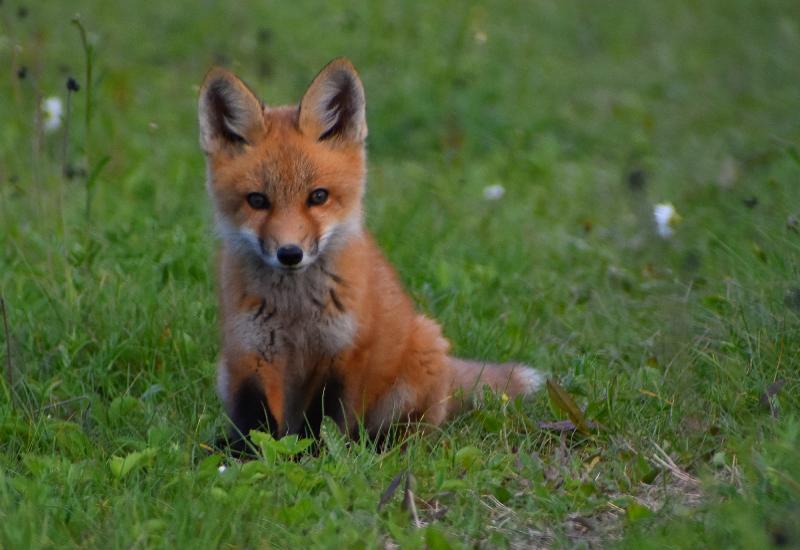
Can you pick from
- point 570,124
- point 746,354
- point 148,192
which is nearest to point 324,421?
point 746,354

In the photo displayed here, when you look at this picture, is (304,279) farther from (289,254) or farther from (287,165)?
(287,165)

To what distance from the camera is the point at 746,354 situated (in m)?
4.20

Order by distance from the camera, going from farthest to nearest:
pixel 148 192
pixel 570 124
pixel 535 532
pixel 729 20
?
1. pixel 729 20
2. pixel 570 124
3. pixel 148 192
4. pixel 535 532

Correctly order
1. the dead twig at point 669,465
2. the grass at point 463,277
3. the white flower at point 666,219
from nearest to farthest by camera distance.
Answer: the grass at point 463,277, the dead twig at point 669,465, the white flower at point 666,219

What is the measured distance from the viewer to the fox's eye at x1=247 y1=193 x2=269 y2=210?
13.1 feet

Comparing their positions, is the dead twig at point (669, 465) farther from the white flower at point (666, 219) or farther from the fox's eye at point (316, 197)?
the white flower at point (666, 219)

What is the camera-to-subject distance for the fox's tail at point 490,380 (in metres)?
4.29

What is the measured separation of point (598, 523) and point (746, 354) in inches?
46.2

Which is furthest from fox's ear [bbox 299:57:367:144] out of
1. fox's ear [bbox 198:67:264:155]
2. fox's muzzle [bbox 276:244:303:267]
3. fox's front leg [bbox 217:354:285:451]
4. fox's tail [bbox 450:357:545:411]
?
fox's tail [bbox 450:357:545:411]

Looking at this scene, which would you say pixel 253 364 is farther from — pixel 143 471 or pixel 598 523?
pixel 598 523

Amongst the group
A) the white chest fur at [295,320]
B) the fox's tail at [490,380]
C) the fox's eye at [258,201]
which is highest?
the fox's eye at [258,201]

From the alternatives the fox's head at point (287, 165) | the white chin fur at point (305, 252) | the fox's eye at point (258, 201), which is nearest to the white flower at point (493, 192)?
the fox's head at point (287, 165)

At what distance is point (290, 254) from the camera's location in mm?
3826

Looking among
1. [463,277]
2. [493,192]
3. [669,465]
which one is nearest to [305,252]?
[669,465]
